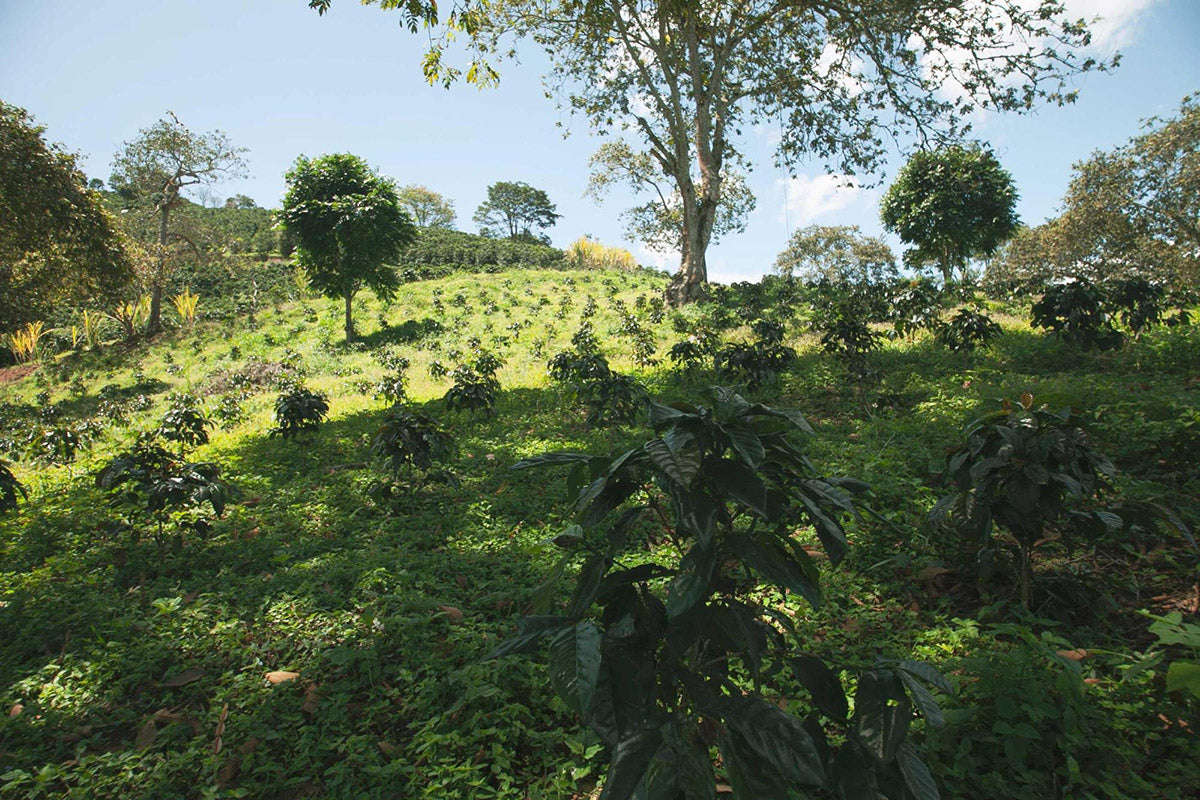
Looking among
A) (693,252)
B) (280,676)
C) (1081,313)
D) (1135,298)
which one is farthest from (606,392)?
(693,252)

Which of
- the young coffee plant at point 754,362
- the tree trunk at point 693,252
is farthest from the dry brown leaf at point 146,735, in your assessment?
the tree trunk at point 693,252

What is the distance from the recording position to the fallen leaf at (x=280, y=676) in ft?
8.52

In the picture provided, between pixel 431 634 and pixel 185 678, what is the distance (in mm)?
1189

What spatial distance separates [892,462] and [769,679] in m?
2.72

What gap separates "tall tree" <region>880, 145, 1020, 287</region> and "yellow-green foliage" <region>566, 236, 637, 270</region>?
15153 mm

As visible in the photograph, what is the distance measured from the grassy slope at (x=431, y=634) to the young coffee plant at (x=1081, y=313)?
674mm

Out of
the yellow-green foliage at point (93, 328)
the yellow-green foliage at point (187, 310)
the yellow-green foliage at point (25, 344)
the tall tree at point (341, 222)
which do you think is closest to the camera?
the tall tree at point (341, 222)

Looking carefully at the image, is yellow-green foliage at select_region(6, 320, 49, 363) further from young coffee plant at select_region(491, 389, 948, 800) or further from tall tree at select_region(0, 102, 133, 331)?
young coffee plant at select_region(491, 389, 948, 800)

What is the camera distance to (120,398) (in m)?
13.2

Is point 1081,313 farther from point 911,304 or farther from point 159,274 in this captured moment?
point 159,274

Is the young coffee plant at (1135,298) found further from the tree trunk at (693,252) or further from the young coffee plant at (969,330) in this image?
the tree trunk at (693,252)

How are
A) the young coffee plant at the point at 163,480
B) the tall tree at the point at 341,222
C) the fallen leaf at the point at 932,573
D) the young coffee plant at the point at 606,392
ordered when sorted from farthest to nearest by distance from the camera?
1. the tall tree at the point at 341,222
2. the young coffee plant at the point at 606,392
3. the young coffee plant at the point at 163,480
4. the fallen leaf at the point at 932,573

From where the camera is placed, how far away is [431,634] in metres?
2.86

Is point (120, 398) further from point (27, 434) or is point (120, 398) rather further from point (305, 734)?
point (305, 734)
